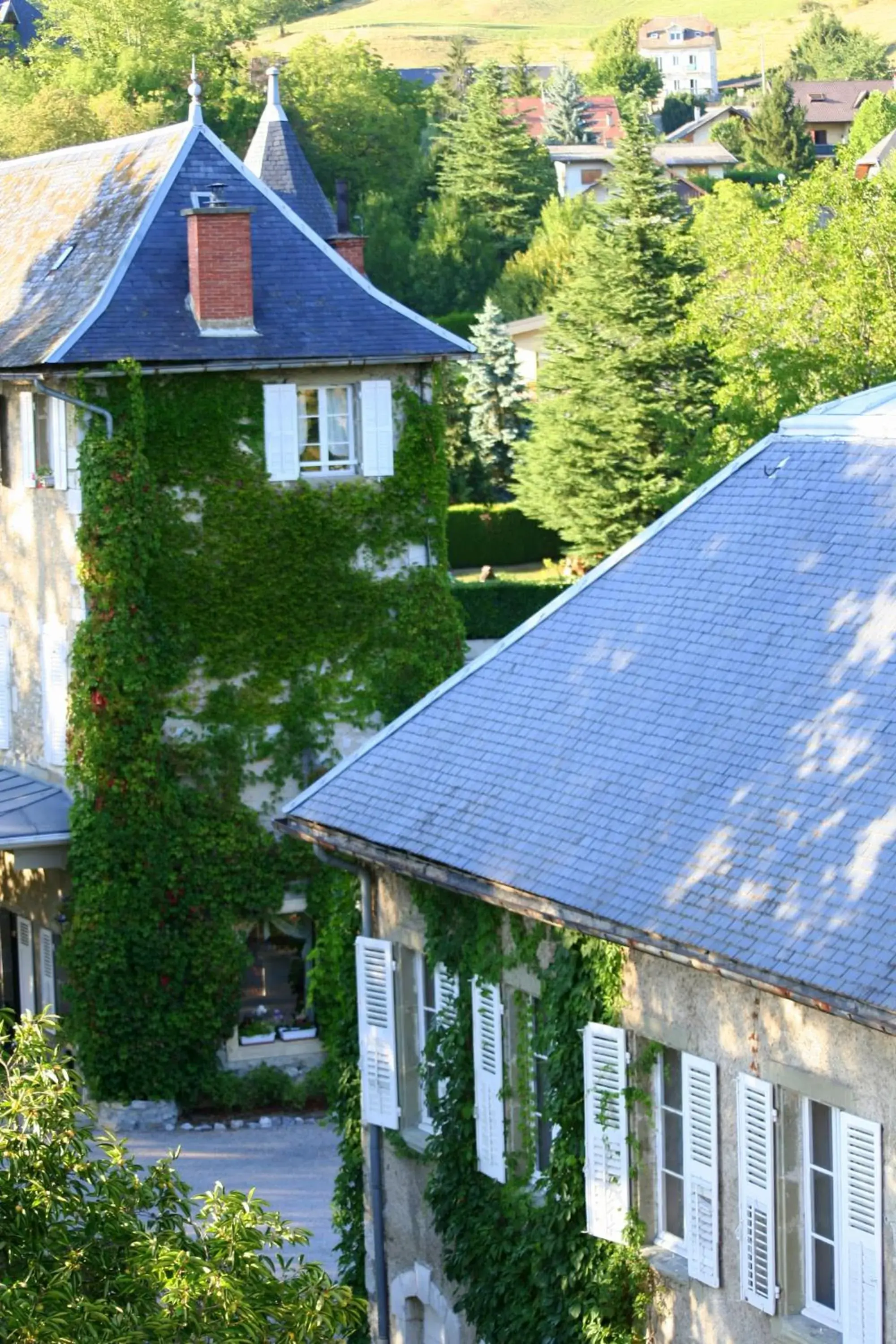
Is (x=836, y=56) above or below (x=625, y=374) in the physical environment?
above

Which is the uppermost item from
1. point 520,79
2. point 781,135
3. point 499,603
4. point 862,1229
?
point 520,79

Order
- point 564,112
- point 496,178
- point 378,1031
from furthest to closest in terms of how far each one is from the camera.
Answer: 1. point 564,112
2. point 496,178
3. point 378,1031

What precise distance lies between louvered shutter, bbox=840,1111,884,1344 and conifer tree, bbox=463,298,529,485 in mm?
56280

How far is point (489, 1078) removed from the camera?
17016mm

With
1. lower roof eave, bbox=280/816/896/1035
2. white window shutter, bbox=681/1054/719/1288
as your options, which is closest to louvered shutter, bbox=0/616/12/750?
lower roof eave, bbox=280/816/896/1035

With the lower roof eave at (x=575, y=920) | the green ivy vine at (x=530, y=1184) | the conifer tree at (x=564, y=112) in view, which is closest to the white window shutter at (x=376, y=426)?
the lower roof eave at (x=575, y=920)

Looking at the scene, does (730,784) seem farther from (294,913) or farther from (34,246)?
(34,246)

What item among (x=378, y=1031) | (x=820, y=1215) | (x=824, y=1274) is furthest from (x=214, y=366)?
(x=824, y=1274)

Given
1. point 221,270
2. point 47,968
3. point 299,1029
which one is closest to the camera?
point 221,270

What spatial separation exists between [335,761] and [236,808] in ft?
4.40

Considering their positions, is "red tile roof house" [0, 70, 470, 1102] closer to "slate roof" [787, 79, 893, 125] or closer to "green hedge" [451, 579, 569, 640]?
"green hedge" [451, 579, 569, 640]

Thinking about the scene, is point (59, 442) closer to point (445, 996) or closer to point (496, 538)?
point (445, 996)

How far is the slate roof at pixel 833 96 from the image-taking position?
145 meters

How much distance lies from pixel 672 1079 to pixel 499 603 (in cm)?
3811
